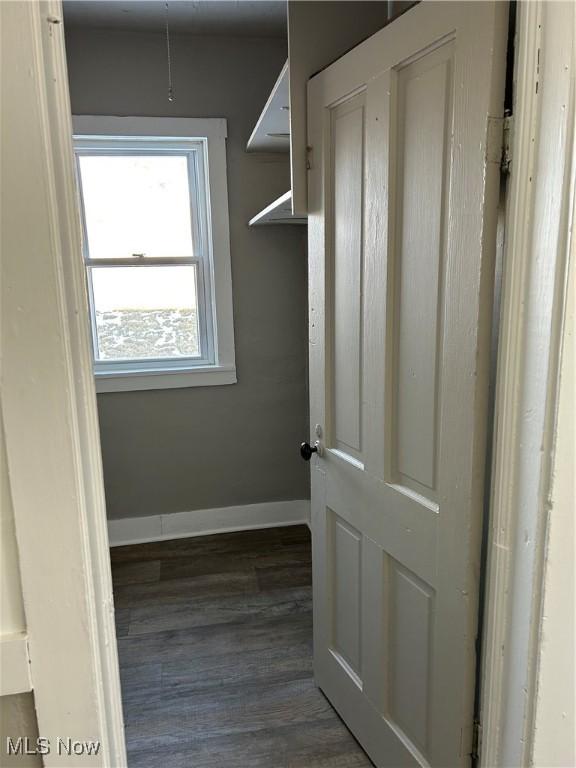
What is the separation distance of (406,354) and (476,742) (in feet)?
2.94

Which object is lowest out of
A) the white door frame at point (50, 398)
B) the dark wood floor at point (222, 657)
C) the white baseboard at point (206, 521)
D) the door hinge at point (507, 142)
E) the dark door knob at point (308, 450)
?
the dark wood floor at point (222, 657)


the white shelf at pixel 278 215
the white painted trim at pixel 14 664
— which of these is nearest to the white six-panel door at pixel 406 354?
the white shelf at pixel 278 215

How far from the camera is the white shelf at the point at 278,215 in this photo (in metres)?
2.09

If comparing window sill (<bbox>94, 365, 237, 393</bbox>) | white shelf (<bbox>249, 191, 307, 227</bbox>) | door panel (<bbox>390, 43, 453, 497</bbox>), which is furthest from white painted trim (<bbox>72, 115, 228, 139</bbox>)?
door panel (<bbox>390, 43, 453, 497</bbox>)

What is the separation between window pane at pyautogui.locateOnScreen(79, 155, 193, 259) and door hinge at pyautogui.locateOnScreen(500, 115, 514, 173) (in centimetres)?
227

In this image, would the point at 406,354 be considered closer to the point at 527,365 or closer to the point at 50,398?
the point at 527,365

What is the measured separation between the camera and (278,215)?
8.34 feet

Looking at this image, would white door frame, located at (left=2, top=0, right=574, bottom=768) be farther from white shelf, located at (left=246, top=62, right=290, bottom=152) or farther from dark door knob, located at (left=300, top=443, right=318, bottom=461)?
white shelf, located at (left=246, top=62, right=290, bottom=152)

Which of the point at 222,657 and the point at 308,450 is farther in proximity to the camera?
the point at 222,657

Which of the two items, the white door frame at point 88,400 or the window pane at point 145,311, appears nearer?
the white door frame at point 88,400

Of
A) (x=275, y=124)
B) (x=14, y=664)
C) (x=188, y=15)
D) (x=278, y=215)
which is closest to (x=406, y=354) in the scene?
(x=14, y=664)

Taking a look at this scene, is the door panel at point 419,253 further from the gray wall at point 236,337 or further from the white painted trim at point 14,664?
the gray wall at point 236,337

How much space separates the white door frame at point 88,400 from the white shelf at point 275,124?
1.07 metres

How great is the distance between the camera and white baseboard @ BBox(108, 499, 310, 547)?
3121 mm
